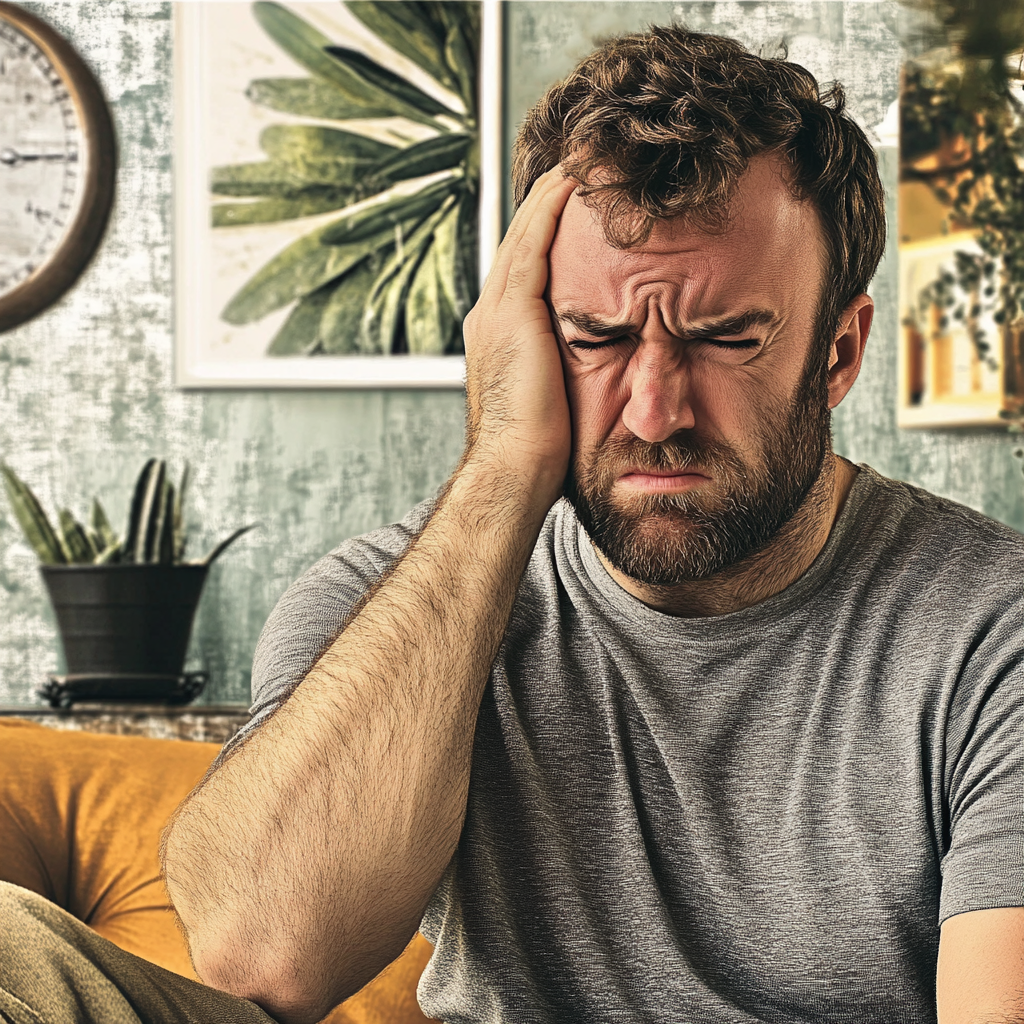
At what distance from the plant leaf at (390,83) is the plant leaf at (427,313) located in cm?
28

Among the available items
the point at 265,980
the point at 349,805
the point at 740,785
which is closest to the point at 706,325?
the point at 740,785

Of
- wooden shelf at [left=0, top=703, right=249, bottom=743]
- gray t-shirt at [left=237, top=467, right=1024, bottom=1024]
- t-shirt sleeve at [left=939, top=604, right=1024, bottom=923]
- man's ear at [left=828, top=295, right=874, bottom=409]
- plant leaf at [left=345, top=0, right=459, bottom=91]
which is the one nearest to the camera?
t-shirt sleeve at [left=939, top=604, right=1024, bottom=923]

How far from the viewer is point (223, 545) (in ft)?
6.99

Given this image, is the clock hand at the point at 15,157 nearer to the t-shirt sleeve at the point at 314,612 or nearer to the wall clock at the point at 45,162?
the wall clock at the point at 45,162

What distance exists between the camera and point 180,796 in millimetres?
1567

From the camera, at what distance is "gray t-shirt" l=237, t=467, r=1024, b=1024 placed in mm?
1016

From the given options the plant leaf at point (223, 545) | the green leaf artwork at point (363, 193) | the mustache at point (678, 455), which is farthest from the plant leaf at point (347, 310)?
the mustache at point (678, 455)

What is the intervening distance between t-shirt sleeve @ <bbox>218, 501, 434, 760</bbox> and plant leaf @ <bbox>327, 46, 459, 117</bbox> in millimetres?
1298

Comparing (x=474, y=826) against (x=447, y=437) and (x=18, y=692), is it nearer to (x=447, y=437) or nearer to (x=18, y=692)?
(x=447, y=437)

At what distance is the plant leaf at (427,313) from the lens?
7.52 feet

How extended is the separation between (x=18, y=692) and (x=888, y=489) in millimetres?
1852

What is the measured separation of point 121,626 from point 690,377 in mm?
1363

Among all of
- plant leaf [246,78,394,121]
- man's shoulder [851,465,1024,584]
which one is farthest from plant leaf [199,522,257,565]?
man's shoulder [851,465,1024,584]

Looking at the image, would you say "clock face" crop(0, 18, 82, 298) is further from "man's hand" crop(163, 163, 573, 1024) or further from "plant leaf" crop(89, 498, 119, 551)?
"man's hand" crop(163, 163, 573, 1024)
